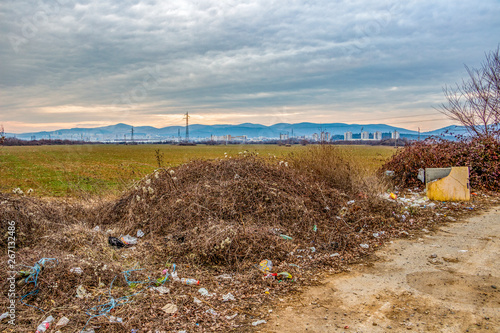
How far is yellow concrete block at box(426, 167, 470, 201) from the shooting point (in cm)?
938

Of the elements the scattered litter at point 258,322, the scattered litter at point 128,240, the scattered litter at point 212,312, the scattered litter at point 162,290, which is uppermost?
the scattered litter at point 128,240

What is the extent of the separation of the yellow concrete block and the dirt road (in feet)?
12.4

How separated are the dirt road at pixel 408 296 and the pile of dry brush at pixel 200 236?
0.40m

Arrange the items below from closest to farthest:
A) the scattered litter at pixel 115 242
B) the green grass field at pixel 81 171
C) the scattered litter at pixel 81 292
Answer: the scattered litter at pixel 81 292 < the scattered litter at pixel 115 242 < the green grass field at pixel 81 171

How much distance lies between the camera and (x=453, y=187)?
941 cm

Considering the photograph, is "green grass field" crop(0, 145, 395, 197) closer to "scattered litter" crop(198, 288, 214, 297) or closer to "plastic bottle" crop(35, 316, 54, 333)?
"scattered litter" crop(198, 288, 214, 297)

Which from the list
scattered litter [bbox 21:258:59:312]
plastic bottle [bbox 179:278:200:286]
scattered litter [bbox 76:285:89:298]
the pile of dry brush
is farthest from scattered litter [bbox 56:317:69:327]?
plastic bottle [bbox 179:278:200:286]

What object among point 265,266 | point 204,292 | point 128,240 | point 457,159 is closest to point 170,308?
point 204,292

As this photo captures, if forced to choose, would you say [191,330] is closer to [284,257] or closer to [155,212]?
[284,257]

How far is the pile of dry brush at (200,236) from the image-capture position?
3.61 metres

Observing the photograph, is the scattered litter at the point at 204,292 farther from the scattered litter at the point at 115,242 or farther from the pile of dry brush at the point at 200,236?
the scattered litter at the point at 115,242

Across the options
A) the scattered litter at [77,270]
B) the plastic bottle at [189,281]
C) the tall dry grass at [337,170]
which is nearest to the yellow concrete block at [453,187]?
the tall dry grass at [337,170]

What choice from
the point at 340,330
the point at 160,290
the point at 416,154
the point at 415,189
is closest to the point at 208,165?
the point at 160,290

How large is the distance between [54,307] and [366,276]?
3.81 meters
